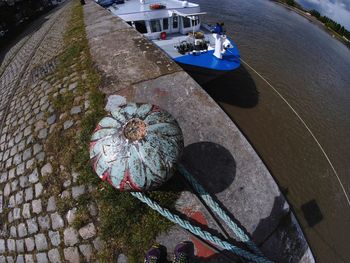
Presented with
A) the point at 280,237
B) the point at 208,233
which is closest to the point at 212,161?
the point at 208,233

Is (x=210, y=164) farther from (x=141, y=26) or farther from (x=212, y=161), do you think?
(x=141, y=26)

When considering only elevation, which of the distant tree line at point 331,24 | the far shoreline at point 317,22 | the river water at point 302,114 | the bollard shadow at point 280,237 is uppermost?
the bollard shadow at point 280,237

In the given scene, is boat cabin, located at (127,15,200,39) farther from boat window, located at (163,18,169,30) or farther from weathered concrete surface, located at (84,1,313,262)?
weathered concrete surface, located at (84,1,313,262)

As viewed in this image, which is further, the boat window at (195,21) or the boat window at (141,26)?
the boat window at (195,21)

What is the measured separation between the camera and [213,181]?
15.1 ft

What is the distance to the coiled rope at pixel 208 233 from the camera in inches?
137

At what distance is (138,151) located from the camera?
10.7 ft

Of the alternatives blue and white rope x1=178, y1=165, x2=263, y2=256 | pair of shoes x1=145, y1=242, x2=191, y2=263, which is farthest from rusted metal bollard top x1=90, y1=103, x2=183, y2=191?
pair of shoes x1=145, y1=242, x2=191, y2=263

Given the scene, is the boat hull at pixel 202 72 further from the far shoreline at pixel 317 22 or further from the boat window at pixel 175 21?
the far shoreline at pixel 317 22

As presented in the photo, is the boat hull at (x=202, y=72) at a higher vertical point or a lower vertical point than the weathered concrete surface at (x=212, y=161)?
lower

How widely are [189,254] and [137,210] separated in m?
1.12

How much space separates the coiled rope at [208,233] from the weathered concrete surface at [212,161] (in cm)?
30

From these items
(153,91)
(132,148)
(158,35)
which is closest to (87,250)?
(132,148)

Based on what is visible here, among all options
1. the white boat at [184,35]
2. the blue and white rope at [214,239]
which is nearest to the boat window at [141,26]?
the white boat at [184,35]
